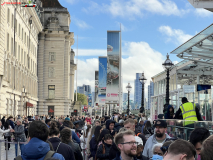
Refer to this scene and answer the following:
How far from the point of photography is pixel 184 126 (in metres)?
11.5

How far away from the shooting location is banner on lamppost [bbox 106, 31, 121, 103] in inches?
1100

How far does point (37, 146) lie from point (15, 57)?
41.1 m

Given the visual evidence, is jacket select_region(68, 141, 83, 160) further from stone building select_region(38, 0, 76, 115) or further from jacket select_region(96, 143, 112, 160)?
stone building select_region(38, 0, 76, 115)

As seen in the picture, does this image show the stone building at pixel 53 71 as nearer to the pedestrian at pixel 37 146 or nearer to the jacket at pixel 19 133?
the jacket at pixel 19 133

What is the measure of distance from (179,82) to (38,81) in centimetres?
4573

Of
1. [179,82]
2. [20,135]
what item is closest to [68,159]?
[20,135]

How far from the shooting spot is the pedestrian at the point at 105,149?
28.8ft

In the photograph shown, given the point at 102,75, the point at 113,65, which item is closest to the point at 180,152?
the point at 113,65

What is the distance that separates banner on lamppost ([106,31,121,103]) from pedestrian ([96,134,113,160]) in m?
19.0

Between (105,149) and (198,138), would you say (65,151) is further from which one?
(198,138)

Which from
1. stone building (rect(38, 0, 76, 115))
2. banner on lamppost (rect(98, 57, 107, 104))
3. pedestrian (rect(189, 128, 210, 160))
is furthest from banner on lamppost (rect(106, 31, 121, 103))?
stone building (rect(38, 0, 76, 115))

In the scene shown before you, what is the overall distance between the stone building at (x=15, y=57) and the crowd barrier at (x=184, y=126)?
23.4 meters

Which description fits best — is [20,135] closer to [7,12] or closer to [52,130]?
[52,130]

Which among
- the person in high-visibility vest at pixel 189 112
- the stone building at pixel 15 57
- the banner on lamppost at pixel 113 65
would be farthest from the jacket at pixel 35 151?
the stone building at pixel 15 57
